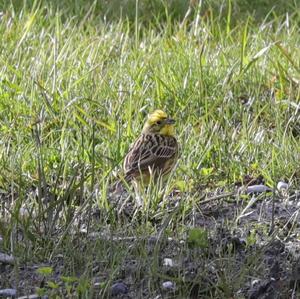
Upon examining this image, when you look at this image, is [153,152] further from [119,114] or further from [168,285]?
[168,285]

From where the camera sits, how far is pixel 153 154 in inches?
256

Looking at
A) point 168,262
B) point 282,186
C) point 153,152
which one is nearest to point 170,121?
point 153,152

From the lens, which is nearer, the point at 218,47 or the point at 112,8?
the point at 218,47

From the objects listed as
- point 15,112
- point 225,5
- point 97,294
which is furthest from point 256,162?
point 225,5

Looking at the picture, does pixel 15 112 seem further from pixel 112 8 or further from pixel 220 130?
pixel 112 8

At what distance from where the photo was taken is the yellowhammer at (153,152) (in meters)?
6.32

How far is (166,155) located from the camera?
21.3ft

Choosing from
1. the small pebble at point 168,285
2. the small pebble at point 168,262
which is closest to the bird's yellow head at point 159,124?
the small pebble at point 168,262

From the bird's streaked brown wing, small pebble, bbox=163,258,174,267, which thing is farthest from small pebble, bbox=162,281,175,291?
the bird's streaked brown wing

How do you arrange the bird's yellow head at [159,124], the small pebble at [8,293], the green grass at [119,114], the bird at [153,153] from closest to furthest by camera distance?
the small pebble at [8,293] → the green grass at [119,114] → the bird at [153,153] → the bird's yellow head at [159,124]

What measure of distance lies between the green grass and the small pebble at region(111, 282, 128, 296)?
3 cm

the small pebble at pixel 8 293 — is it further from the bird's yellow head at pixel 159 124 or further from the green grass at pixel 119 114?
the bird's yellow head at pixel 159 124

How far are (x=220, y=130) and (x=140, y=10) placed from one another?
259cm

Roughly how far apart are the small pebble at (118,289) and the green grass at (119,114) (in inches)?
1.2
